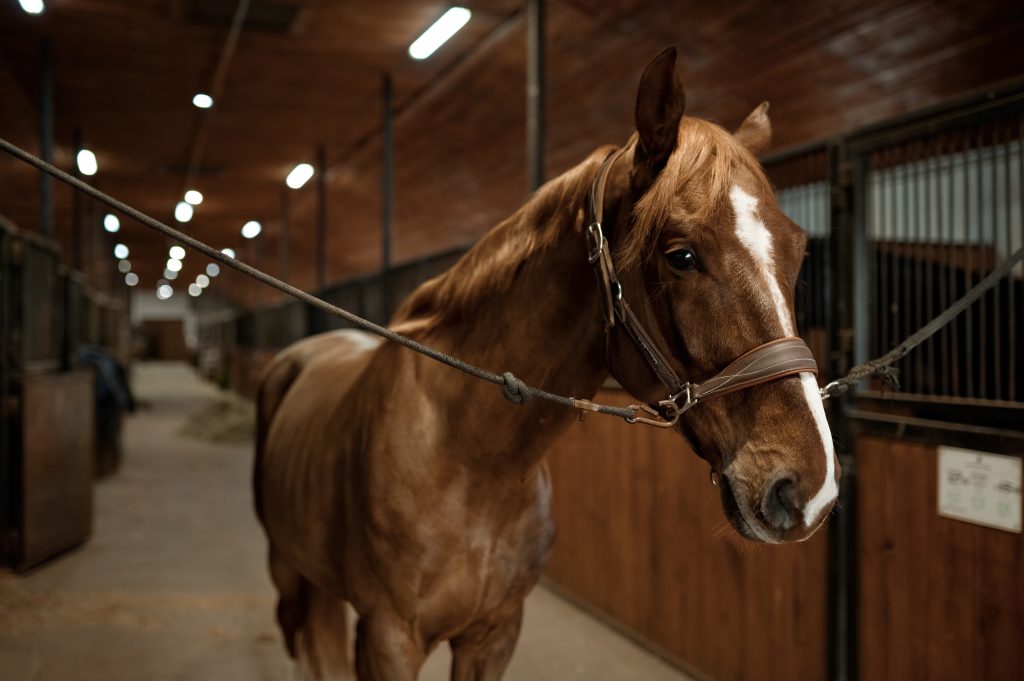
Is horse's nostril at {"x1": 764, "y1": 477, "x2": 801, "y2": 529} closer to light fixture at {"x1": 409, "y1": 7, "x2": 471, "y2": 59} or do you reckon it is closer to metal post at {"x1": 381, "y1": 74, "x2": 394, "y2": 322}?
light fixture at {"x1": 409, "y1": 7, "x2": 471, "y2": 59}

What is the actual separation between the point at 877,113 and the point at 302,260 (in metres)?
15.2

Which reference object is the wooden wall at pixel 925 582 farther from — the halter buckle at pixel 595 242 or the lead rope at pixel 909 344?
the halter buckle at pixel 595 242

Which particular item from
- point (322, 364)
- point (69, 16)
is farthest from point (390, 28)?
point (322, 364)

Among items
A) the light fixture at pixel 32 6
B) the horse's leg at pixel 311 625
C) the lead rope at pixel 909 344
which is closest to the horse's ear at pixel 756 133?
the lead rope at pixel 909 344

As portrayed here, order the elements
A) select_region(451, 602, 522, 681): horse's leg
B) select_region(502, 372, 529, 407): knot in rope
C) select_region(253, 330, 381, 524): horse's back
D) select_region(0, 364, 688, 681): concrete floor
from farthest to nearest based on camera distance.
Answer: select_region(0, 364, 688, 681): concrete floor
select_region(253, 330, 381, 524): horse's back
select_region(451, 602, 522, 681): horse's leg
select_region(502, 372, 529, 407): knot in rope

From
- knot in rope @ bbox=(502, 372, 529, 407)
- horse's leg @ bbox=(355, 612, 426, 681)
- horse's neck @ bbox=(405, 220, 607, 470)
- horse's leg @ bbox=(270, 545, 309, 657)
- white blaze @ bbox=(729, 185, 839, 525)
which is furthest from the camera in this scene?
horse's leg @ bbox=(270, 545, 309, 657)

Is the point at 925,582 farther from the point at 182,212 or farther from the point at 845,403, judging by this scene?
the point at 182,212

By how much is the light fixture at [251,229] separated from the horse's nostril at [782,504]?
15143 millimetres

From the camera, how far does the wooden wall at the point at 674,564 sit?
2.33 metres

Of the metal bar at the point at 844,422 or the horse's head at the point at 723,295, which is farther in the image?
the metal bar at the point at 844,422

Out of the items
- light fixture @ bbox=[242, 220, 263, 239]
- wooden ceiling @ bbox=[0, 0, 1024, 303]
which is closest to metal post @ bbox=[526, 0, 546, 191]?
wooden ceiling @ bbox=[0, 0, 1024, 303]

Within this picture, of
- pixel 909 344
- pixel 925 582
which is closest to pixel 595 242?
pixel 909 344

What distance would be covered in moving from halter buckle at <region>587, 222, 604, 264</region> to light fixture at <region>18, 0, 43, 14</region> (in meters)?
5.14

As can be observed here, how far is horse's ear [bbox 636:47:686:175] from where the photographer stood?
3.37 ft
